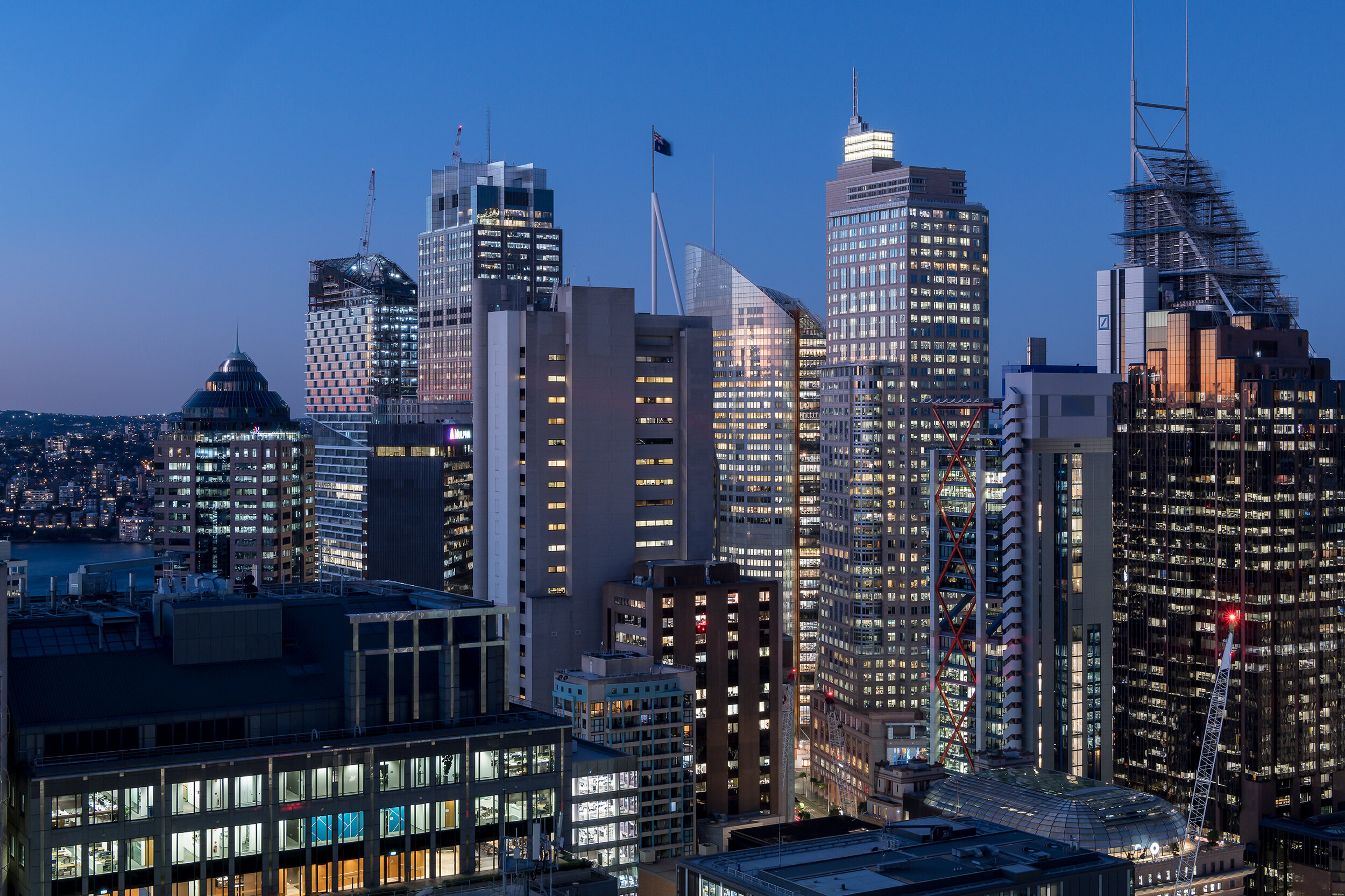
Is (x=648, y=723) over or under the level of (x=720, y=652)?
under

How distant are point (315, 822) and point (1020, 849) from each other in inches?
2028

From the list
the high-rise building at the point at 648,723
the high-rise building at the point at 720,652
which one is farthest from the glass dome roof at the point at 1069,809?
the high-rise building at the point at 720,652

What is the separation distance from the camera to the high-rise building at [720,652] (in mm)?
190875

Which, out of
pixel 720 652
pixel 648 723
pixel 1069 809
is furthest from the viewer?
pixel 720 652

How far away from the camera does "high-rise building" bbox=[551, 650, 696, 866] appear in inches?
6629

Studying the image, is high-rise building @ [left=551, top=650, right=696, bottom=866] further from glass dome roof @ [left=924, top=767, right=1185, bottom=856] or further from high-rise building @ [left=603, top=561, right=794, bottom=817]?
glass dome roof @ [left=924, top=767, right=1185, bottom=856]

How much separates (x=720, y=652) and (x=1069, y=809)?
4908cm

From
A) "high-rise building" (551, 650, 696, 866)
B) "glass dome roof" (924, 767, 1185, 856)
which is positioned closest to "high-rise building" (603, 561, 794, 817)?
"high-rise building" (551, 650, 696, 866)

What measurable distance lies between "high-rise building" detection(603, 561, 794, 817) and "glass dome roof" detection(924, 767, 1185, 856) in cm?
2890

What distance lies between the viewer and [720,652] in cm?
19312

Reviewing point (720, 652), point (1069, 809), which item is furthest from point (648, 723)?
point (1069, 809)

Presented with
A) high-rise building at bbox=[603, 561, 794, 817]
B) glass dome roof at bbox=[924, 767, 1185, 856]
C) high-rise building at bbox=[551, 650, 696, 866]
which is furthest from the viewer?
high-rise building at bbox=[603, 561, 794, 817]

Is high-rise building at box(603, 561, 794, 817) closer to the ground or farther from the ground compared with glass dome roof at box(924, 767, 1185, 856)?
farther from the ground

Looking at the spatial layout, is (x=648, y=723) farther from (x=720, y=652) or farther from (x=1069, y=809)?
(x=1069, y=809)
